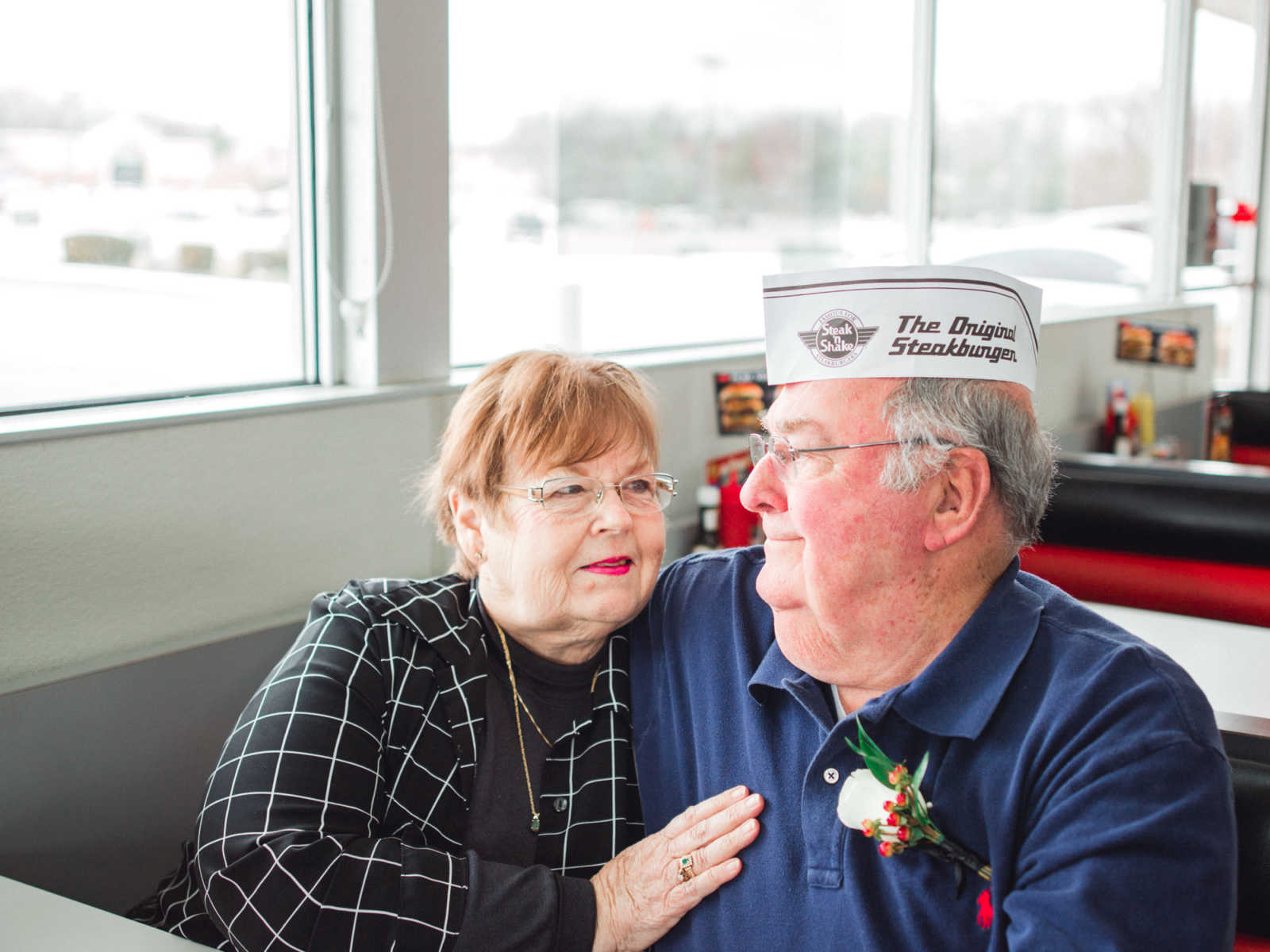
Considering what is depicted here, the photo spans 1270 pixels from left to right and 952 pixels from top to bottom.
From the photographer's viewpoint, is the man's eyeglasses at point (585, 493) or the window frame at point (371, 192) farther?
the window frame at point (371, 192)

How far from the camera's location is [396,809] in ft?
5.14

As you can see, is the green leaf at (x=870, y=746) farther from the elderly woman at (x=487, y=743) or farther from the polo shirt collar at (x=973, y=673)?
the elderly woman at (x=487, y=743)

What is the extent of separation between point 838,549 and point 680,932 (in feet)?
1.65

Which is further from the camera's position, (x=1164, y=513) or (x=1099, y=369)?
(x=1099, y=369)

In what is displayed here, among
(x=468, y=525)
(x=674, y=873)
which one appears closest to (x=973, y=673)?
(x=674, y=873)

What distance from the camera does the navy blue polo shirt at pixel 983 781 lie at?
1.12 metres

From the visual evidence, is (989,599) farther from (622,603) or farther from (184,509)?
(184,509)

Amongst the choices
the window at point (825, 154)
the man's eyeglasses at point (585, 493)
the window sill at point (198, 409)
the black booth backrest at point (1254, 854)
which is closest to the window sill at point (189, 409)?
the window sill at point (198, 409)

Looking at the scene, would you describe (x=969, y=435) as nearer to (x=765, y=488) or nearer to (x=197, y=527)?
(x=765, y=488)

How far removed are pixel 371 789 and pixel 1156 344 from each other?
465cm

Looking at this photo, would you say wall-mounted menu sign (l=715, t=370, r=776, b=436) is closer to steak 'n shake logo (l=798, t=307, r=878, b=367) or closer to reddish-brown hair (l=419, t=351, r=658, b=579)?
reddish-brown hair (l=419, t=351, r=658, b=579)

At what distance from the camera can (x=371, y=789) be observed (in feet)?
4.94

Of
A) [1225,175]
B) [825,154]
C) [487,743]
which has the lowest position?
[487,743]

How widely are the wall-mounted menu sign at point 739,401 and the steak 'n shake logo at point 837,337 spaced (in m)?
1.83
